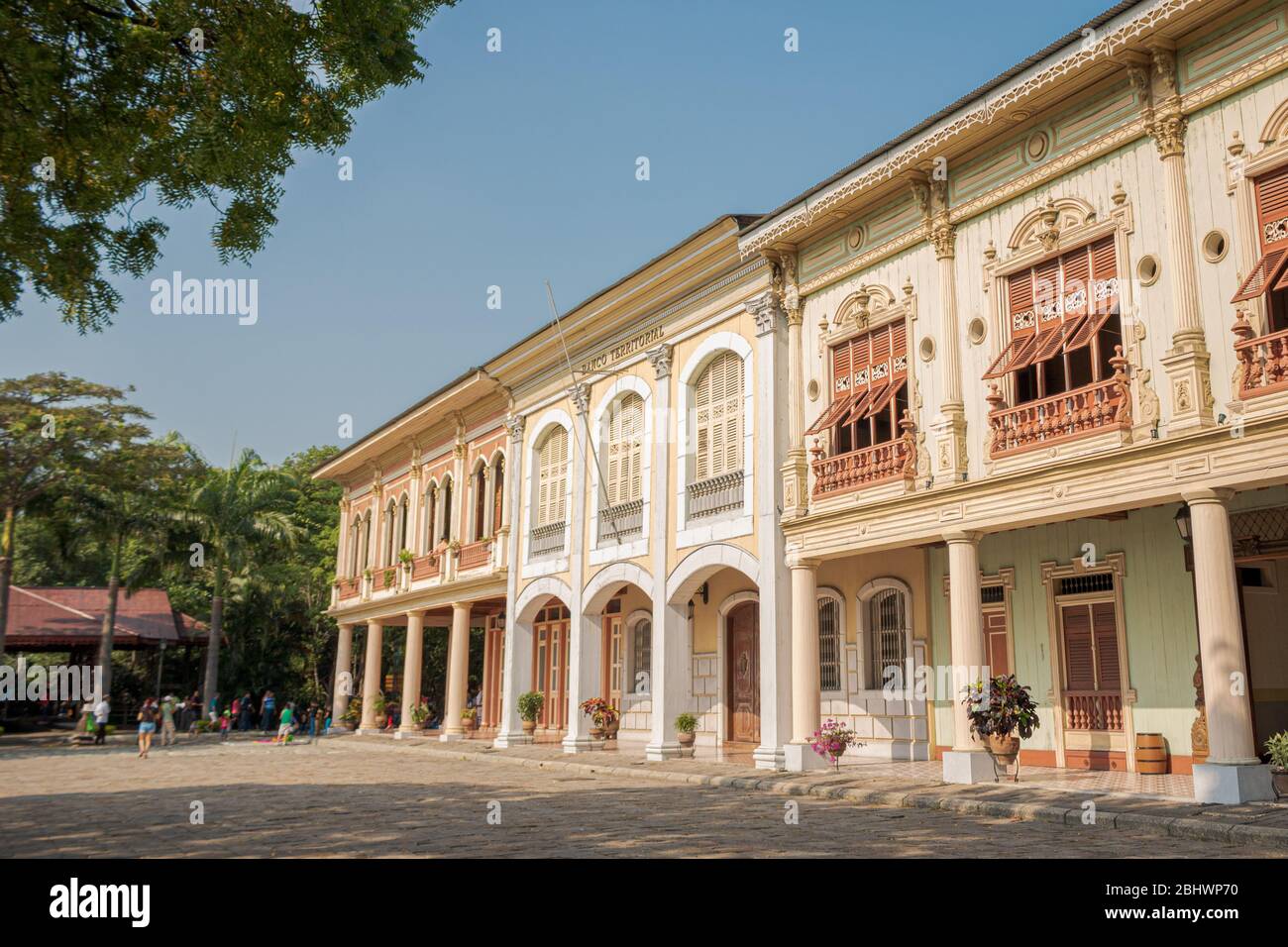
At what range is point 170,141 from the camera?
7598mm

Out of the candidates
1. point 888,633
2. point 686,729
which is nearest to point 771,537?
point 888,633

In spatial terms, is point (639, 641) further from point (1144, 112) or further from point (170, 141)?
point (170, 141)

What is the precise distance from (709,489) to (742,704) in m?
5.00

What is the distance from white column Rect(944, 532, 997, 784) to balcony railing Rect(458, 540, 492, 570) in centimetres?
1377

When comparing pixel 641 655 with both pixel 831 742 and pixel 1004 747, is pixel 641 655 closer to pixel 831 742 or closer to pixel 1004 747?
pixel 831 742

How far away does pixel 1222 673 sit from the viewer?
10273 millimetres

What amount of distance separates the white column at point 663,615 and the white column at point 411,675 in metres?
11.4

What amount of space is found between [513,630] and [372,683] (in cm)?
979

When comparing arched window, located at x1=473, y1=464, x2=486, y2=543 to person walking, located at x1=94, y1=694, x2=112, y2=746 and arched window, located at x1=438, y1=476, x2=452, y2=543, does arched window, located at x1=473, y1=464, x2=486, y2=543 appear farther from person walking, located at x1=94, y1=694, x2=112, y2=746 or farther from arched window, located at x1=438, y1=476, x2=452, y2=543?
person walking, located at x1=94, y1=694, x2=112, y2=746

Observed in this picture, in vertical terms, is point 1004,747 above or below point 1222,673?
below

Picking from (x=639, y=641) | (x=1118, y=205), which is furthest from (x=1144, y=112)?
(x=639, y=641)

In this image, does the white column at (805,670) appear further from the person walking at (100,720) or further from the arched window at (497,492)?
the person walking at (100,720)

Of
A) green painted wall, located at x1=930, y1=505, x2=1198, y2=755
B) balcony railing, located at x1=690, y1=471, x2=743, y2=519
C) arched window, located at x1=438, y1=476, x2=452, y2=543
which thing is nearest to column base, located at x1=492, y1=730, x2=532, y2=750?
arched window, located at x1=438, y1=476, x2=452, y2=543
